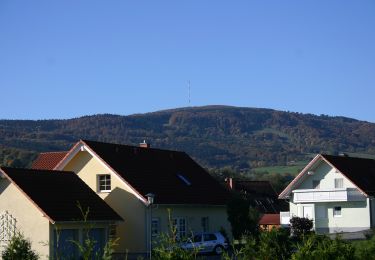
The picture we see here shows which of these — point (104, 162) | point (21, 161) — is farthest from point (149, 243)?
point (21, 161)

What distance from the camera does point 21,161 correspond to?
88250 mm

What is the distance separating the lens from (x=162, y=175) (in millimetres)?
44438

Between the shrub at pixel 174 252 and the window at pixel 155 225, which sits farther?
the window at pixel 155 225

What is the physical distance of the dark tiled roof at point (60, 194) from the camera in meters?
34.5

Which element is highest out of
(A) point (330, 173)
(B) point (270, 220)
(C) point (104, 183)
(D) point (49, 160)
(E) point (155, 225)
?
(D) point (49, 160)

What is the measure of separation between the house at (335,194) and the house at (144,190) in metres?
12.0

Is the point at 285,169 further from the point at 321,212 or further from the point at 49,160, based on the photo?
the point at 49,160

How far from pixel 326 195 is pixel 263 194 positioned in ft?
110

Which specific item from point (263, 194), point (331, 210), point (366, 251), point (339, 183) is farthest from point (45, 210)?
point (263, 194)

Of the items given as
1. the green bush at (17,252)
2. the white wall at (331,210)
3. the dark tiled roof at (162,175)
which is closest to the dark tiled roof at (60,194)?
the dark tiled roof at (162,175)

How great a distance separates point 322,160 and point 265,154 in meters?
114

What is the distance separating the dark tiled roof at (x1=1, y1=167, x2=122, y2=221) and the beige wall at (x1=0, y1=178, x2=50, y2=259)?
44cm

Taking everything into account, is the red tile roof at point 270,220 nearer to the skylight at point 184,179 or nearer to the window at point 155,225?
the skylight at point 184,179

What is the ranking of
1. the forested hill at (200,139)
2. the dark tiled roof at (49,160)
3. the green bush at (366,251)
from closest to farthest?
1. the green bush at (366,251)
2. the dark tiled roof at (49,160)
3. the forested hill at (200,139)
